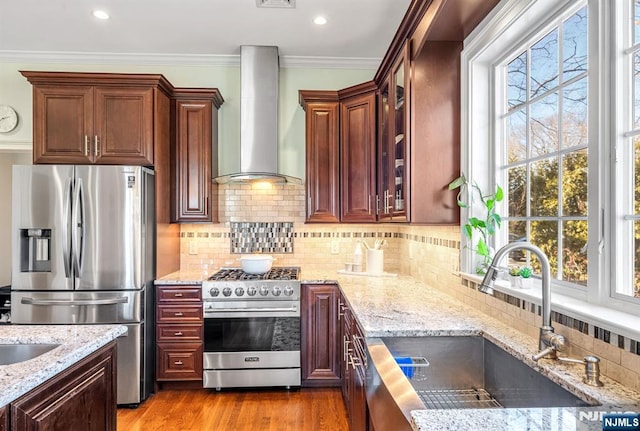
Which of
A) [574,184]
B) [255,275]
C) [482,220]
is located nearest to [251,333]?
[255,275]

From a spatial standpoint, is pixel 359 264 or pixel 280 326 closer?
pixel 280 326

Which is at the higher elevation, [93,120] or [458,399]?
[93,120]

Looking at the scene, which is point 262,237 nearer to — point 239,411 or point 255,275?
point 255,275

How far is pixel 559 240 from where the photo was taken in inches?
63.6

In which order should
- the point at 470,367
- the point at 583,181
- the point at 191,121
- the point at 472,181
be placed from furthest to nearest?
the point at 191,121, the point at 472,181, the point at 470,367, the point at 583,181

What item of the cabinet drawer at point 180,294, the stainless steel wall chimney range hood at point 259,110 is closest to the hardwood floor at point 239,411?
the cabinet drawer at point 180,294

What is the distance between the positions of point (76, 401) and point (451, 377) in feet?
4.66

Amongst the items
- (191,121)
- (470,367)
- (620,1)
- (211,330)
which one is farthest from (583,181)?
(191,121)

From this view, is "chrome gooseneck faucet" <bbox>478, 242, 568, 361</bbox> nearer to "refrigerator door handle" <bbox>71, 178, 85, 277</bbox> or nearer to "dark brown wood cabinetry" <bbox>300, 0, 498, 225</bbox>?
"dark brown wood cabinetry" <bbox>300, 0, 498, 225</bbox>

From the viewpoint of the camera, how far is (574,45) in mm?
1523

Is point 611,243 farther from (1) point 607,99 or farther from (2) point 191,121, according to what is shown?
(2) point 191,121

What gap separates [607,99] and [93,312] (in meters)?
3.21

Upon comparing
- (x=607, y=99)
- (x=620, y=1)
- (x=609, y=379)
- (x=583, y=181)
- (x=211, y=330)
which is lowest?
(x=211, y=330)

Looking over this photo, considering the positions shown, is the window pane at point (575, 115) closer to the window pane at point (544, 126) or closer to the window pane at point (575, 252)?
the window pane at point (544, 126)
